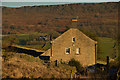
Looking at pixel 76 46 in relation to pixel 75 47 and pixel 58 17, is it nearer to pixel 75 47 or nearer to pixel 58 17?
pixel 75 47

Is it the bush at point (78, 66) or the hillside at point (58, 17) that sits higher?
A: the hillside at point (58, 17)

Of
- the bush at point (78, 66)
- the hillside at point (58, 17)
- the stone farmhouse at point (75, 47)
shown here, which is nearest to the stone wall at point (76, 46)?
the stone farmhouse at point (75, 47)

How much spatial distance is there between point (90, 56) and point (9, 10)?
23546 mm

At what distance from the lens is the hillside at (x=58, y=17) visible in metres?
33.0

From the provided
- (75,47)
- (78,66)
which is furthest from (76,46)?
(78,66)

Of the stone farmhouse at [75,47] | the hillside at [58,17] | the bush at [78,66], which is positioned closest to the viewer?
the bush at [78,66]

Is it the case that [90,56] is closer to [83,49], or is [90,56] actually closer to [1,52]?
[83,49]

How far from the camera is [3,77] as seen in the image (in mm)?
6188

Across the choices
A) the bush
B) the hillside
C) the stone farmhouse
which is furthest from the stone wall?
the hillside

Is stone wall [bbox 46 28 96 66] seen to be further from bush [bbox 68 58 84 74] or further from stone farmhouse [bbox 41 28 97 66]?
bush [bbox 68 58 84 74]

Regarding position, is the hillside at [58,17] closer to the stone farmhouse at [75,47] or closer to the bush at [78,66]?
the stone farmhouse at [75,47]

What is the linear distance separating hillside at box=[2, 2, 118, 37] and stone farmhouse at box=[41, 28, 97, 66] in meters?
13.3

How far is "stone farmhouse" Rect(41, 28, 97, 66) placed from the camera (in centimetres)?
1672

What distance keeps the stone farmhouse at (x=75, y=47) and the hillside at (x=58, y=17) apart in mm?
13316
